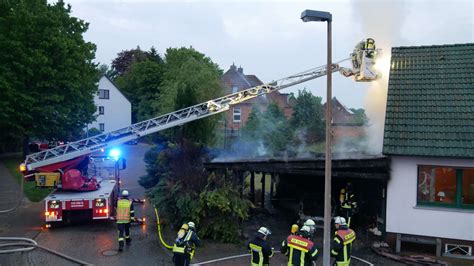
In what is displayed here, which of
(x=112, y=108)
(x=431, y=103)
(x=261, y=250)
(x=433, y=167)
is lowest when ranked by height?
(x=261, y=250)

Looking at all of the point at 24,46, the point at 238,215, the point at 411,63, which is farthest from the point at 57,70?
the point at 411,63

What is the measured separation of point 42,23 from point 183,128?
42.7 ft

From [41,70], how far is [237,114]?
21922 mm

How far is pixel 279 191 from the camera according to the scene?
1906 centimetres

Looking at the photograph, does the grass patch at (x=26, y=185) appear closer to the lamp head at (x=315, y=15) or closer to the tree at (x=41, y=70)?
the tree at (x=41, y=70)

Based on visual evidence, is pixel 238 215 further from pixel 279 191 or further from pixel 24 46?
pixel 24 46

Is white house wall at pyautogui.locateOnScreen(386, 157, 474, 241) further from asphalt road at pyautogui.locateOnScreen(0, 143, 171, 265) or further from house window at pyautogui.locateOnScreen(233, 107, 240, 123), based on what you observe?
house window at pyautogui.locateOnScreen(233, 107, 240, 123)

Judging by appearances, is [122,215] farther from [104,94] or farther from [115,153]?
[104,94]

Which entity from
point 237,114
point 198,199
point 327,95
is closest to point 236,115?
point 237,114

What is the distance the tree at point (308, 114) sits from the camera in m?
34.0

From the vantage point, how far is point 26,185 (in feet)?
74.0

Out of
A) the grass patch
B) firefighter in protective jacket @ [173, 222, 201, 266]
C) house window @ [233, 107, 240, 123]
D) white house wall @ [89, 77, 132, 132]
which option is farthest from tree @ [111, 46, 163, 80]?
firefighter in protective jacket @ [173, 222, 201, 266]

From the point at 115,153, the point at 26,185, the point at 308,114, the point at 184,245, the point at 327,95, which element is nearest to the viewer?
the point at 327,95

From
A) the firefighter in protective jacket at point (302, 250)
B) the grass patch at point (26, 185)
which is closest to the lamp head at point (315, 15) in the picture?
the firefighter in protective jacket at point (302, 250)
